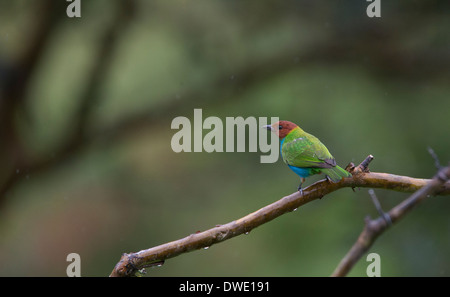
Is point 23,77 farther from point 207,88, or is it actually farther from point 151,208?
point 151,208

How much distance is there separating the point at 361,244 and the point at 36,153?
4745mm

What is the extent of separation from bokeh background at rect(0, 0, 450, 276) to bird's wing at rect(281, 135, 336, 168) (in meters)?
2.61

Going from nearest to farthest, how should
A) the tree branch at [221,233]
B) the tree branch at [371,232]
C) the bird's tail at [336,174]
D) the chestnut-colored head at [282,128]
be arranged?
1. the tree branch at [371,232]
2. the tree branch at [221,233]
3. the bird's tail at [336,174]
4. the chestnut-colored head at [282,128]

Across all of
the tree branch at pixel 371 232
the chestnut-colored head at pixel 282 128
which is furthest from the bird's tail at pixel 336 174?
the tree branch at pixel 371 232

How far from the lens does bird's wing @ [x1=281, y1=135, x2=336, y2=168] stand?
2850 mm

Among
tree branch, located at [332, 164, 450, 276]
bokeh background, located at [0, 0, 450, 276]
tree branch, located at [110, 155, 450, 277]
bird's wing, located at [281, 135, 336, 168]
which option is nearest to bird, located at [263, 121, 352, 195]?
bird's wing, located at [281, 135, 336, 168]

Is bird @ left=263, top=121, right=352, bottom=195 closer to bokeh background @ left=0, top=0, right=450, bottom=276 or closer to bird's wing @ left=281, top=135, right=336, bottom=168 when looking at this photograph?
bird's wing @ left=281, top=135, right=336, bottom=168

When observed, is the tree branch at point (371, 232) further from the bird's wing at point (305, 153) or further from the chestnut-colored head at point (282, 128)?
the chestnut-colored head at point (282, 128)

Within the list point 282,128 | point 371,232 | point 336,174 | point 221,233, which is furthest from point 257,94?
point 371,232

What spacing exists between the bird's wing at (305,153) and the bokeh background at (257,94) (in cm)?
261

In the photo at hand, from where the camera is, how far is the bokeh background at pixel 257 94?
536 centimetres
